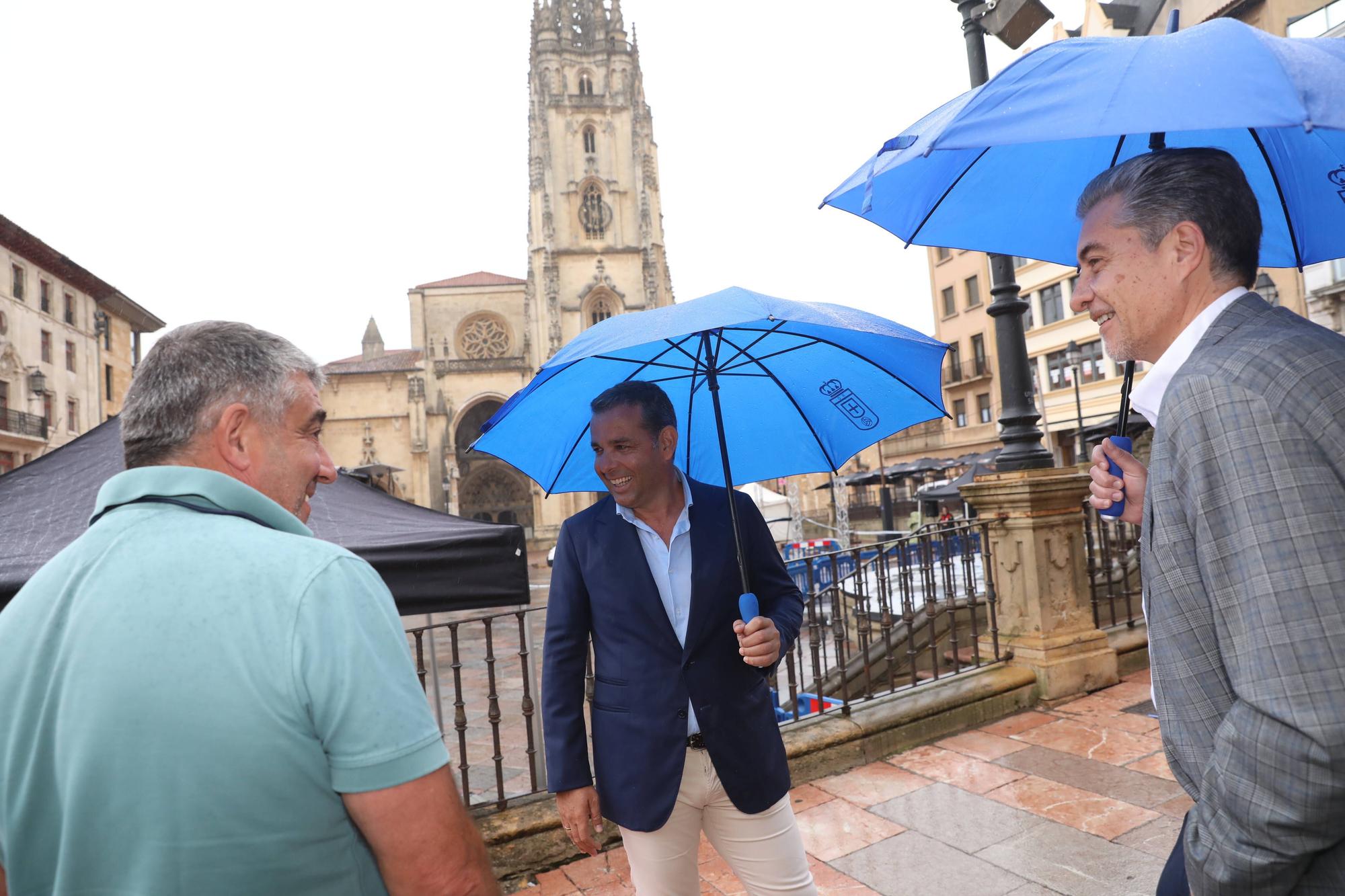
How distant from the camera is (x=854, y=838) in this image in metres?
3.73

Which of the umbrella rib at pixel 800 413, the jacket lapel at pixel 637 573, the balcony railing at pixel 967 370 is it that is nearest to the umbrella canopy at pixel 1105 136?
the umbrella rib at pixel 800 413

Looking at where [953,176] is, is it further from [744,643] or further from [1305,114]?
[744,643]

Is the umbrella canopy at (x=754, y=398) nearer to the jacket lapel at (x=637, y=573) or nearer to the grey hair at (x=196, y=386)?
the jacket lapel at (x=637, y=573)

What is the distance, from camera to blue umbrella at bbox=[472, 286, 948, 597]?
291cm

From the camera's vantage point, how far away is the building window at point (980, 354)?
39.7 m

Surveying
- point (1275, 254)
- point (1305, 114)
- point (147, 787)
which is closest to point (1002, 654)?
point (1275, 254)

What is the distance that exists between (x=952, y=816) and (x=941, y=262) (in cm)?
4279

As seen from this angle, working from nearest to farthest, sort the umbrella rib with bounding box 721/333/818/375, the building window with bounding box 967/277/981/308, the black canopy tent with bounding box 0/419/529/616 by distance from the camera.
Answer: the umbrella rib with bounding box 721/333/818/375 → the black canopy tent with bounding box 0/419/529/616 → the building window with bounding box 967/277/981/308

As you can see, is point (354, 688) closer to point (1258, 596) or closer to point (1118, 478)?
point (1258, 596)

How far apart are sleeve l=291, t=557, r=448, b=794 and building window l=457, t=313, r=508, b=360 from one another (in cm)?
5478

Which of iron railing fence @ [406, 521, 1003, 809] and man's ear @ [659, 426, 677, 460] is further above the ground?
man's ear @ [659, 426, 677, 460]

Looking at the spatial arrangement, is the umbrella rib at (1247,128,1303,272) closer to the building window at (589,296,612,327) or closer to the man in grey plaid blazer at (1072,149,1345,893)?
the man in grey plaid blazer at (1072,149,1345,893)

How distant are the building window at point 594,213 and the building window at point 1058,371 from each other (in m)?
28.3

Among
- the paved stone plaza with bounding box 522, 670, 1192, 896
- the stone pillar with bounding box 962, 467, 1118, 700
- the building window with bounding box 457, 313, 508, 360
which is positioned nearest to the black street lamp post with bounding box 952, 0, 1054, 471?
the stone pillar with bounding box 962, 467, 1118, 700
